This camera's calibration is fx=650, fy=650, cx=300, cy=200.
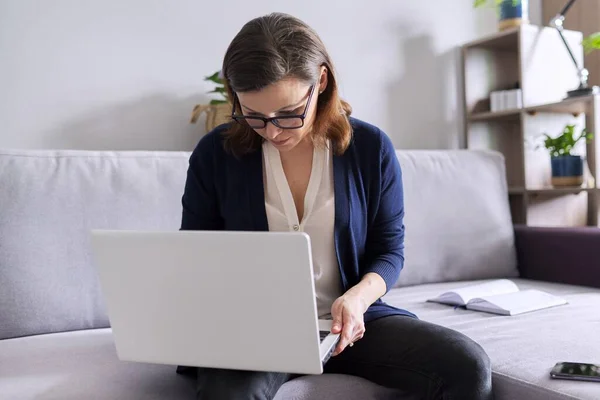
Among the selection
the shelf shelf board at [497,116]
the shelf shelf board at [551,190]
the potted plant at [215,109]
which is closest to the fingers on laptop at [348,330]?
the potted plant at [215,109]

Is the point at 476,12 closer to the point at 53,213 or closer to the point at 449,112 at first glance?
the point at 449,112

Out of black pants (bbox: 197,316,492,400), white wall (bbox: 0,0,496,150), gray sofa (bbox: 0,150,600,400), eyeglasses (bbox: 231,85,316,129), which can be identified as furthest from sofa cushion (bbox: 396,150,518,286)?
eyeglasses (bbox: 231,85,316,129)

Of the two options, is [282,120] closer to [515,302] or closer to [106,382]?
[106,382]

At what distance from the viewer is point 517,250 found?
220cm

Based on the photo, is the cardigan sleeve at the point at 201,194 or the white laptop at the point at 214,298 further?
the cardigan sleeve at the point at 201,194

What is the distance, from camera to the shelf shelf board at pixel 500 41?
8.14 ft

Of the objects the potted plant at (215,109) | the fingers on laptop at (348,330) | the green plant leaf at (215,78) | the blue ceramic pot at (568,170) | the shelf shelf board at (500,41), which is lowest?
the fingers on laptop at (348,330)

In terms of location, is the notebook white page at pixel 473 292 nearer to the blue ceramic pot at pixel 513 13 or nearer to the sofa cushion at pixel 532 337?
the sofa cushion at pixel 532 337

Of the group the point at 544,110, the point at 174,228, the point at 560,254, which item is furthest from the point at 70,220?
the point at 544,110

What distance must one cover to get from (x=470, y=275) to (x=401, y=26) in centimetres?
104

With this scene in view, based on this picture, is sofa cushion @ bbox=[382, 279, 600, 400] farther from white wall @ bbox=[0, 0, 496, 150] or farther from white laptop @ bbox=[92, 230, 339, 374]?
white wall @ bbox=[0, 0, 496, 150]

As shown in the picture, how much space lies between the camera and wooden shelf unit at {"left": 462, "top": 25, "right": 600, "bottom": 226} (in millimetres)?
2451

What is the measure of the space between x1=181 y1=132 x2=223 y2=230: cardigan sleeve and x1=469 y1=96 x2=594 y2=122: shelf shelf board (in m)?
1.49

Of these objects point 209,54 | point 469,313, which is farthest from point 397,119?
point 469,313
